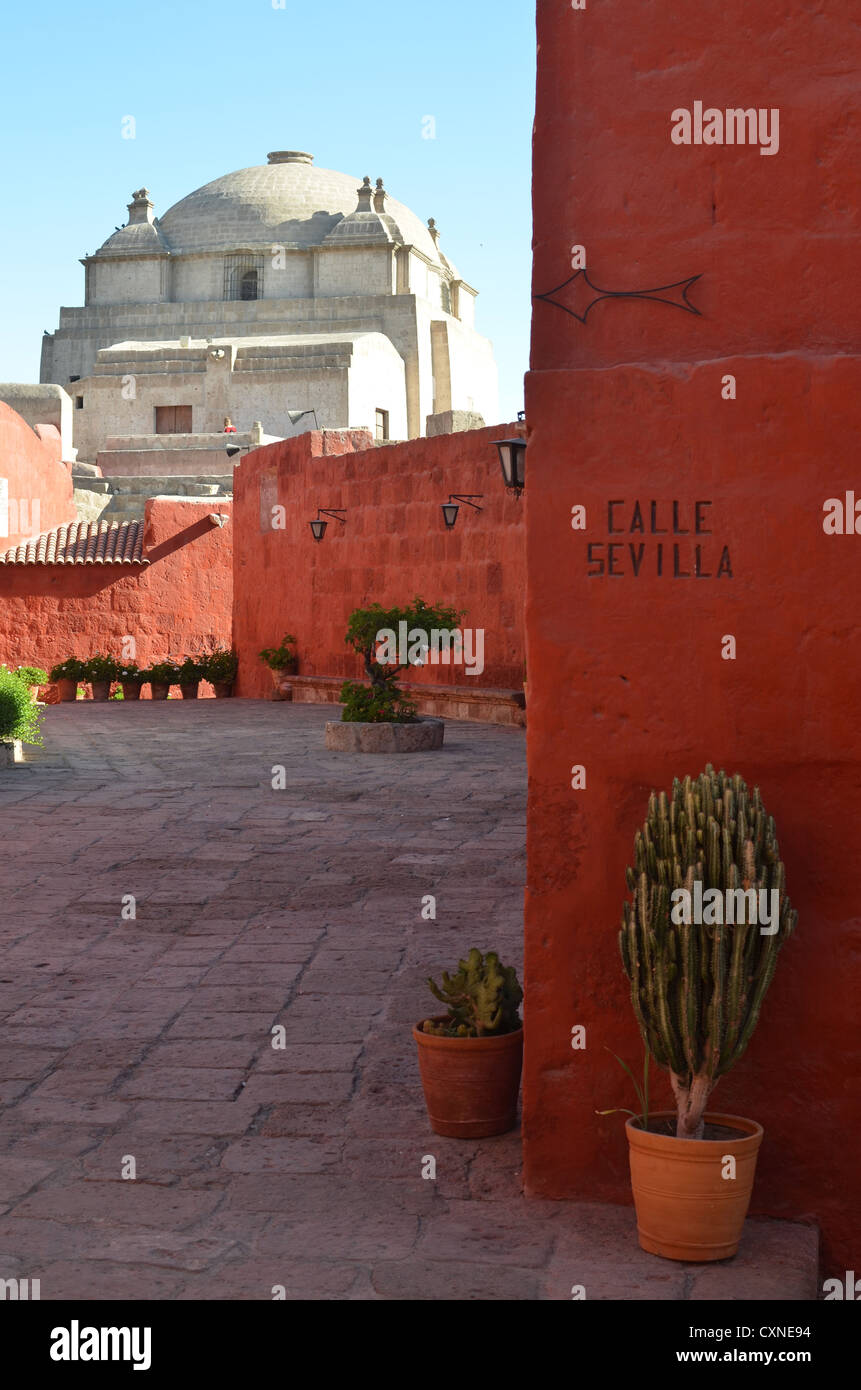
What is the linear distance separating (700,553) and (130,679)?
696 inches

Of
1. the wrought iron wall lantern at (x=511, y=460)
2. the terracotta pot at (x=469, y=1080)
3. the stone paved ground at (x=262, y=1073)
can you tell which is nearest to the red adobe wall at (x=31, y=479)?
the wrought iron wall lantern at (x=511, y=460)

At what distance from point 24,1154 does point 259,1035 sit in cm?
112

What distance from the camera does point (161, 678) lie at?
2038 cm

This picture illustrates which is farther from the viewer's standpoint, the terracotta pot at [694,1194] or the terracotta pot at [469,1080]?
the terracotta pot at [469,1080]

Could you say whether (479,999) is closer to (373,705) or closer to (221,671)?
(373,705)

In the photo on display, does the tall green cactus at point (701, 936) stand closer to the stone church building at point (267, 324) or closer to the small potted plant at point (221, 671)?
the small potted plant at point (221, 671)

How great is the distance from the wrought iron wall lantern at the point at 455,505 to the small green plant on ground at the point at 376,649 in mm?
2924

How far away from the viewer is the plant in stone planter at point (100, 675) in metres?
20.3

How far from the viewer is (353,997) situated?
198 inches

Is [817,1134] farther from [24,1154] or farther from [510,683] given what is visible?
[510,683]

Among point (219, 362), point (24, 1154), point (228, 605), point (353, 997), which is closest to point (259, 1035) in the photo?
point (353, 997)

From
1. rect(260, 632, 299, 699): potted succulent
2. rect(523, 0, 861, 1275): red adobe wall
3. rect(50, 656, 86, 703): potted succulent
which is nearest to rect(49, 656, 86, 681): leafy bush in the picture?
rect(50, 656, 86, 703): potted succulent

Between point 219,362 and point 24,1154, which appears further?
point 219,362
